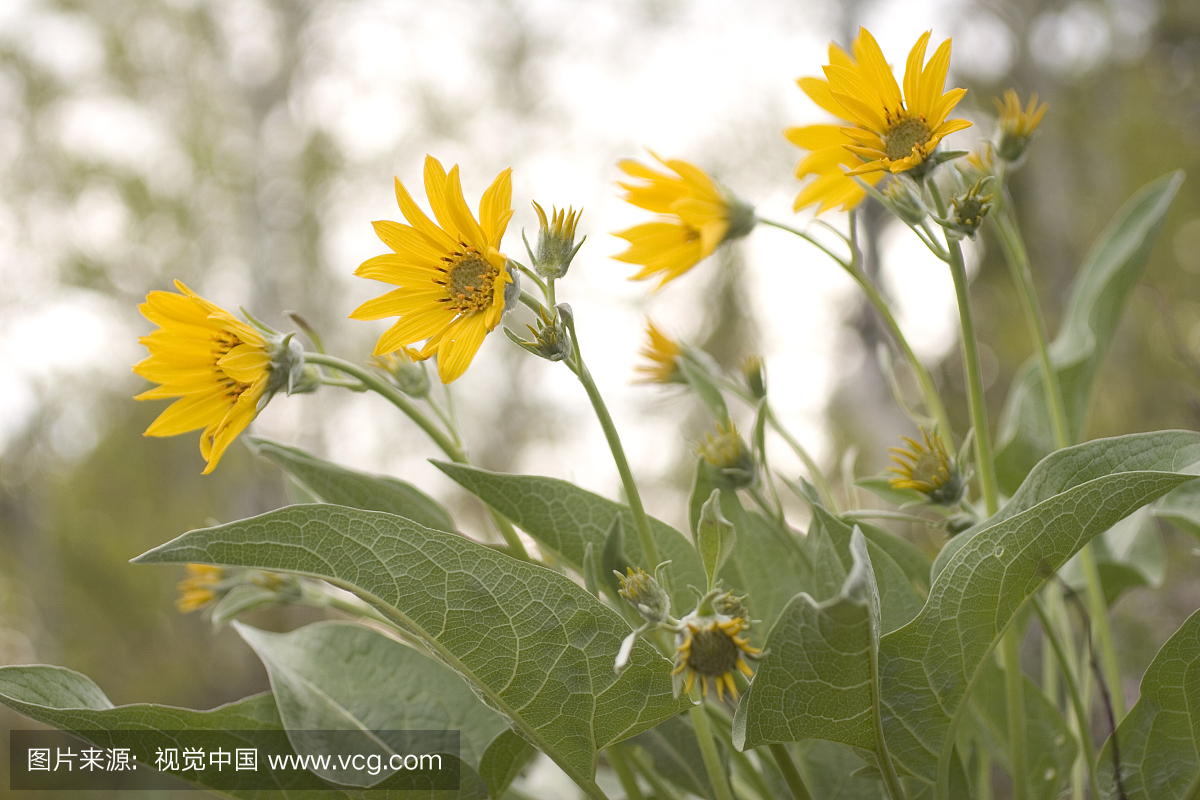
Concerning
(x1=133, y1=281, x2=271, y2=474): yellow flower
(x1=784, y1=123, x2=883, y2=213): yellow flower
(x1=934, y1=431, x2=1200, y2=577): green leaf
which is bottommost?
(x1=934, y1=431, x2=1200, y2=577): green leaf

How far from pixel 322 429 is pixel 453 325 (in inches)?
186

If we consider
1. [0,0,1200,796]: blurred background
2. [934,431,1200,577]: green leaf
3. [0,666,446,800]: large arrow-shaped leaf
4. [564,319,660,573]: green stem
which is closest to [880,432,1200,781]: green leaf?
[934,431,1200,577]: green leaf

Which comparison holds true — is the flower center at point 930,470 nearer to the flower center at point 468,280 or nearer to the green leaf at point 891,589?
the green leaf at point 891,589

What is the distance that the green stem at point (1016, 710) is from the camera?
33cm

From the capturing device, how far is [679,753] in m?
0.39

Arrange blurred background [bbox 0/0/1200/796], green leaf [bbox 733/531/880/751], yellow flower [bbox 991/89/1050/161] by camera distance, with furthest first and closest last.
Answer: blurred background [bbox 0/0/1200/796]
yellow flower [bbox 991/89/1050/161]
green leaf [bbox 733/531/880/751]

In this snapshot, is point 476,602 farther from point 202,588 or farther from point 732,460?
point 202,588

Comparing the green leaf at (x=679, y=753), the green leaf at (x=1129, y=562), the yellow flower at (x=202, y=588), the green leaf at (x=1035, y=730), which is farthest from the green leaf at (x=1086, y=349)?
the yellow flower at (x=202, y=588)

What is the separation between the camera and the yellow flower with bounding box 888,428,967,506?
13.8 inches

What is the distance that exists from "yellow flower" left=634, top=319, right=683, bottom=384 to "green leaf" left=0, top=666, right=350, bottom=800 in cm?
28

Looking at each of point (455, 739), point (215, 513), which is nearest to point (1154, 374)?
point (455, 739)

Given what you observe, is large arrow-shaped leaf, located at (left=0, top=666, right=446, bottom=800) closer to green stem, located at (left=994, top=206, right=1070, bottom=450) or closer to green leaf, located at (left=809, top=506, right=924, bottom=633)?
green leaf, located at (left=809, top=506, right=924, bottom=633)

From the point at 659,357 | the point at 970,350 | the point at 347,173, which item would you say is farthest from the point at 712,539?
the point at 347,173

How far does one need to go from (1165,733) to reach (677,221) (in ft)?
1.04
